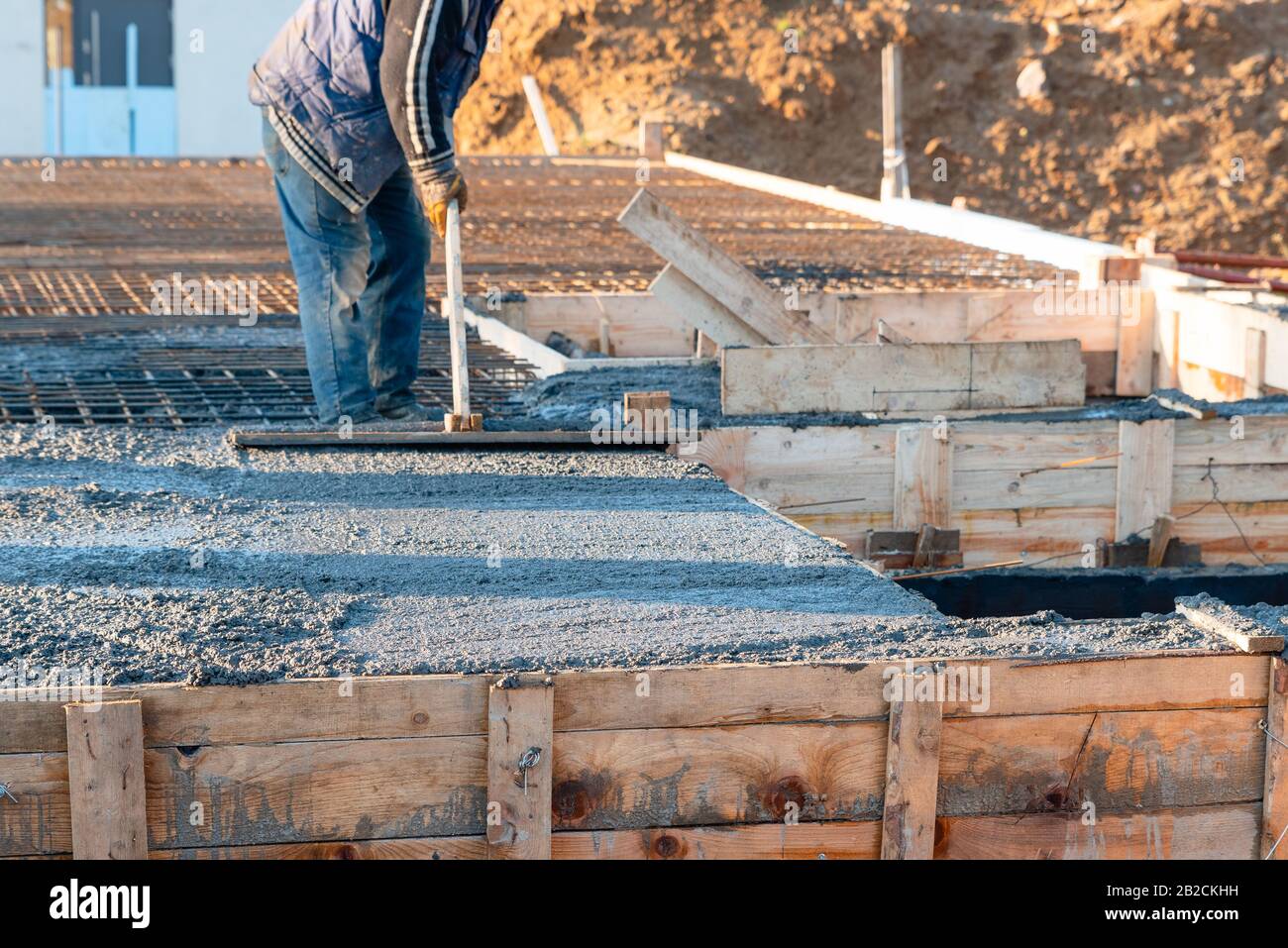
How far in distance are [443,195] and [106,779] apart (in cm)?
240

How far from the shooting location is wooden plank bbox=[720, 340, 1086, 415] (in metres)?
5.40

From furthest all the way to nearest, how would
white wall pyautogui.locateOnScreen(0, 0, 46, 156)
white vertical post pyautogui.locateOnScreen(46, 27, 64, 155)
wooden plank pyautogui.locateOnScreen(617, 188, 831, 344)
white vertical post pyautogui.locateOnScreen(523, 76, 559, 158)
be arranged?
white vertical post pyautogui.locateOnScreen(46, 27, 64, 155) → white wall pyautogui.locateOnScreen(0, 0, 46, 156) → white vertical post pyautogui.locateOnScreen(523, 76, 559, 158) → wooden plank pyautogui.locateOnScreen(617, 188, 831, 344)

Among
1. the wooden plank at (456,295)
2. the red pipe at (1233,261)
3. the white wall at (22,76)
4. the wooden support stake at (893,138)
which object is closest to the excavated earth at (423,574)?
the wooden plank at (456,295)

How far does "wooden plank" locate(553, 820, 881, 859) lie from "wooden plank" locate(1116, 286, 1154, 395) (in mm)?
4646

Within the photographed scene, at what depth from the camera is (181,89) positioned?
19.0 m

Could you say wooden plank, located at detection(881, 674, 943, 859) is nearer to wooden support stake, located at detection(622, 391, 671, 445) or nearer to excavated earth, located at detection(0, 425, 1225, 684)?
excavated earth, located at detection(0, 425, 1225, 684)

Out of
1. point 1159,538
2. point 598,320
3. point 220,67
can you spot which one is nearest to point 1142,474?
point 1159,538

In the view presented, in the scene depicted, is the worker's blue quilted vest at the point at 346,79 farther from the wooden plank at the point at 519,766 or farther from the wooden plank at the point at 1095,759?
the wooden plank at the point at 1095,759

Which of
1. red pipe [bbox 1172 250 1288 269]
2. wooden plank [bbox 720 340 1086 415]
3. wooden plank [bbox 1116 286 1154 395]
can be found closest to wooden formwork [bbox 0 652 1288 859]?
wooden plank [bbox 720 340 1086 415]
